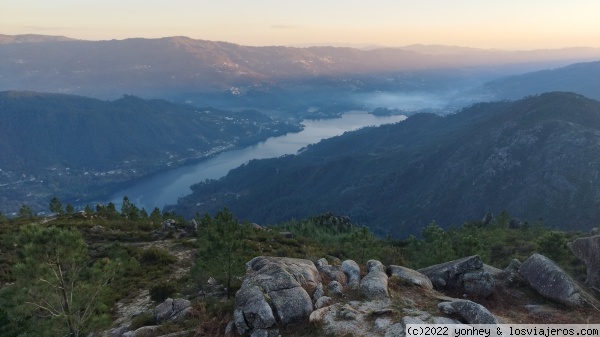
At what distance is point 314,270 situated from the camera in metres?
28.4

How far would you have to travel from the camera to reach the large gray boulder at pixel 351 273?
26958 millimetres

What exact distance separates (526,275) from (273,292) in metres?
21.6

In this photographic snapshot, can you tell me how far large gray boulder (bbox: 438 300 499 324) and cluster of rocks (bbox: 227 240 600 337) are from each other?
25mm

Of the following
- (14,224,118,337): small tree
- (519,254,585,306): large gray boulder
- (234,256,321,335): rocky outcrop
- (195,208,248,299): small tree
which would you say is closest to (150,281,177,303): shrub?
(195,208,248,299): small tree

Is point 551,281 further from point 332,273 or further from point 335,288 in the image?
Result: point 335,288

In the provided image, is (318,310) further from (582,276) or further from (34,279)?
(582,276)

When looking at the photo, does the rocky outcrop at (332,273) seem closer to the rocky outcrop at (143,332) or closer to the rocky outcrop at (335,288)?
the rocky outcrop at (335,288)

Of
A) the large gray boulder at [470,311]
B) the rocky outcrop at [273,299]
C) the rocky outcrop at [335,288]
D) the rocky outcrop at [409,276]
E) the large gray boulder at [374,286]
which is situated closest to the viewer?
the large gray boulder at [470,311]

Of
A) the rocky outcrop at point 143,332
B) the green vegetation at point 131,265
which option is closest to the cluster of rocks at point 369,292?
the green vegetation at point 131,265

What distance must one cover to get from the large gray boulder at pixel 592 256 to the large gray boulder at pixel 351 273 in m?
18.9

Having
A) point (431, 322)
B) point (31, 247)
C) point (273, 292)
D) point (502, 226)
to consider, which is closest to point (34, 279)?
point (31, 247)

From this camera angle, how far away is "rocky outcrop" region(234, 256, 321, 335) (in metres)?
21.6

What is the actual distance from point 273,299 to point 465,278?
16468 mm

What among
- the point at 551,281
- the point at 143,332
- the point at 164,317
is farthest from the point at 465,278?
the point at 143,332
